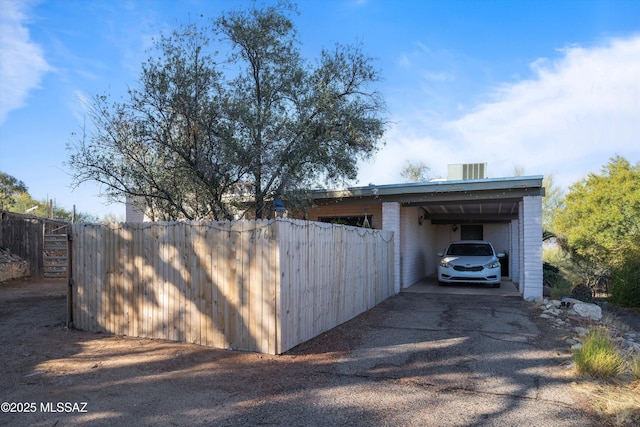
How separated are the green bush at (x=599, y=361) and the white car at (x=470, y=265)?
25.7 ft

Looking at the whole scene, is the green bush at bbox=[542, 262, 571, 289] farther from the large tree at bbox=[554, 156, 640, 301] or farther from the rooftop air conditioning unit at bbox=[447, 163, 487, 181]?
the rooftop air conditioning unit at bbox=[447, 163, 487, 181]

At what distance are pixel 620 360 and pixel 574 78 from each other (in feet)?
25.5

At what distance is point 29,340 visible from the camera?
6.36 meters

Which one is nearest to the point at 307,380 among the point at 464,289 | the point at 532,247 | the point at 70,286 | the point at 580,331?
the point at 70,286

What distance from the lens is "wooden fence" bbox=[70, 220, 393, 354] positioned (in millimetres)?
5566

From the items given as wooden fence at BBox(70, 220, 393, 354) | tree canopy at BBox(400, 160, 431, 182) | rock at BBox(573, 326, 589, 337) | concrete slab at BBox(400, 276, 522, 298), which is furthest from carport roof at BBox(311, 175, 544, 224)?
tree canopy at BBox(400, 160, 431, 182)

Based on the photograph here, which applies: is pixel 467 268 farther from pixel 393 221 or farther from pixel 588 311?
pixel 588 311

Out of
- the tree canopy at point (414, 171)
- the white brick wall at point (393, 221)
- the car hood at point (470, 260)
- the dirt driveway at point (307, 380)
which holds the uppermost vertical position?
the tree canopy at point (414, 171)

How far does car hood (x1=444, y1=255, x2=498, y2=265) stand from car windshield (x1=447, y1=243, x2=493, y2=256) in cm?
32

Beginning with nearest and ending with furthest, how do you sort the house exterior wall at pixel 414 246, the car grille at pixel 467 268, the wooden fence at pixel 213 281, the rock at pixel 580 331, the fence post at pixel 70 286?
1. the wooden fence at pixel 213 281
2. the rock at pixel 580 331
3. the fence post at pixel 70 286
4. the car grille at pixel 467 268
5. the house exterior wall at pixel 414 246

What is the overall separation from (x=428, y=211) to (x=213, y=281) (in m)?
12.7

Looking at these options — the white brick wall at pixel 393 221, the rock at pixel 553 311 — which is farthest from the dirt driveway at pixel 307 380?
the white brick wall at pixel 393 221

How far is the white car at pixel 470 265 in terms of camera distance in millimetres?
12766

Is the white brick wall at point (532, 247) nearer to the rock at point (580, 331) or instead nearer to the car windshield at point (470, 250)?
the rock at point (580, 331)
